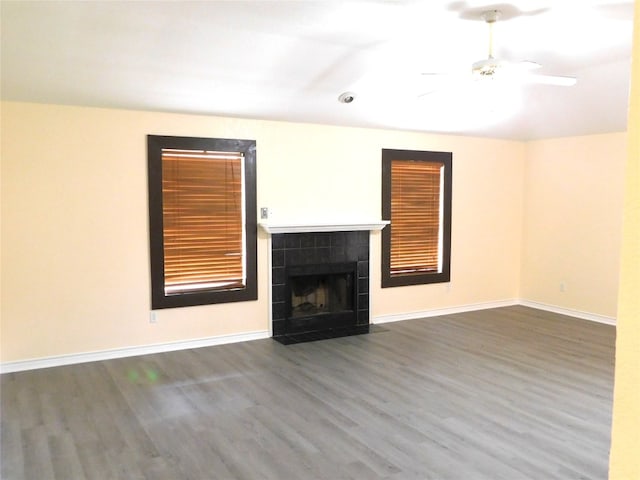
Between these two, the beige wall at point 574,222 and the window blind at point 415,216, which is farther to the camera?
the window blind at point 415,216

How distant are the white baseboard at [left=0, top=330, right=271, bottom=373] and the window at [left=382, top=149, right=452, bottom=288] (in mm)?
1995

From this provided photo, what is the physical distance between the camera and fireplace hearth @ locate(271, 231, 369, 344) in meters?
5.82

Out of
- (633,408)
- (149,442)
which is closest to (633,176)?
(633,408)

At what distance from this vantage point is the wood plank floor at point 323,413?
3020 mm

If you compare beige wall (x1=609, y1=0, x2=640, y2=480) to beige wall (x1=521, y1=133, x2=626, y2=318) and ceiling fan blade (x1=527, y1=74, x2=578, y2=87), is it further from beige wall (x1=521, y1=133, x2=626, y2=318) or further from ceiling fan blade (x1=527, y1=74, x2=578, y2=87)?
beige wall (x1=521, y1=133, x2=626, y2=318)

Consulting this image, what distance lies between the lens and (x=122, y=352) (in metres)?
5.08

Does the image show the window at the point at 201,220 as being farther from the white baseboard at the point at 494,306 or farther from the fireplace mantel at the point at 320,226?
the white baseboard at the point at 494,306

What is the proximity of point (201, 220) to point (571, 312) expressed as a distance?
4.98 metres

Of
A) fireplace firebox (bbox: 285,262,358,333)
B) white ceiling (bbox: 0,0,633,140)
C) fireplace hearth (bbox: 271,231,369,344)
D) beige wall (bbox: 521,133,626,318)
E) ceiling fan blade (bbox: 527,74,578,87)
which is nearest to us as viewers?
white ceiling (bbox: 0,0,633,140)

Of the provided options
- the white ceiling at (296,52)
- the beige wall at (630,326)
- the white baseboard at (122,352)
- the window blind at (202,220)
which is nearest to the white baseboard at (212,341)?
the white baseboard at (122,352)

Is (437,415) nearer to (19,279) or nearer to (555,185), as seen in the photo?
(19,279)

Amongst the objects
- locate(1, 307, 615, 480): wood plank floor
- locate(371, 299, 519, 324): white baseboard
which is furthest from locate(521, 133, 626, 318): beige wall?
locate(1, 307, 615, 480): wood plank floor

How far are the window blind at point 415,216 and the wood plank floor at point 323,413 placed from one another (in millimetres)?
1428

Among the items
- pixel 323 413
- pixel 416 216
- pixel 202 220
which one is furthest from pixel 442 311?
pixel 323 413
